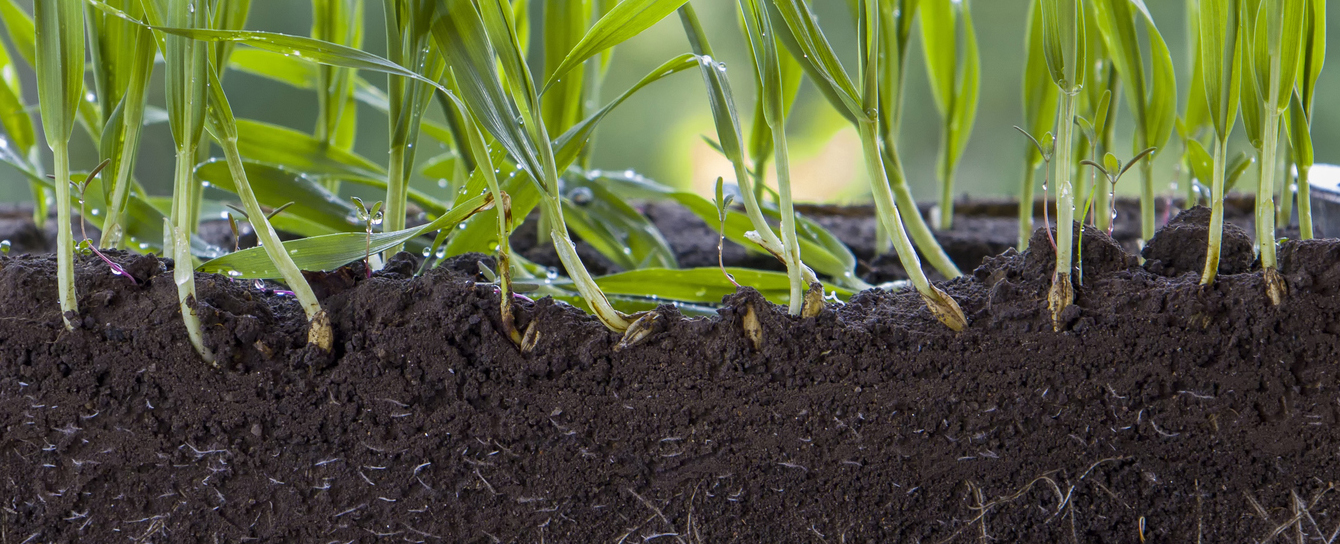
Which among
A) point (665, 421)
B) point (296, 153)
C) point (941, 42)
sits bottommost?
point (665, 421)

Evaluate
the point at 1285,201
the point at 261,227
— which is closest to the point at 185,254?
the point at 261,227

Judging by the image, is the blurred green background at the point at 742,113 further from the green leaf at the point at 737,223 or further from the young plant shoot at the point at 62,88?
the young plant shoot at the point at 62,88

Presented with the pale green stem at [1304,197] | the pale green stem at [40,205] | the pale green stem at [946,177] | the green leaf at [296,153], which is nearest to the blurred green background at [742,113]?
the pale green stem at [946,177]

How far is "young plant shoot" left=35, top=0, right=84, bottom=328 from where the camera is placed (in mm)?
433

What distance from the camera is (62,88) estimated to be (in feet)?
1.46

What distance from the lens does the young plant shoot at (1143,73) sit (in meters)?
0.62

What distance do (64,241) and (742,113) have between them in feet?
9.77

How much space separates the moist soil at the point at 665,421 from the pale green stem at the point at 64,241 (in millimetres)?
11

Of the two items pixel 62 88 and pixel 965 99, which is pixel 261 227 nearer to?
pixel 62 88

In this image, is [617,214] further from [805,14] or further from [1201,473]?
[1201,473]

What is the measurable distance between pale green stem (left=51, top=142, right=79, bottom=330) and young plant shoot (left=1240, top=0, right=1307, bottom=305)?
25.8 inches

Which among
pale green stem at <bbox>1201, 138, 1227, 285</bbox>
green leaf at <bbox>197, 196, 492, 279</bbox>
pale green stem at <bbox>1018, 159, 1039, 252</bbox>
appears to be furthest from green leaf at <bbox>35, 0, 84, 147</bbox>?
pale green stem at <bbox>1018, 159, 1039, 252</bbox>

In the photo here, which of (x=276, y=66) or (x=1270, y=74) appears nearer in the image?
(x=1270, y=74)

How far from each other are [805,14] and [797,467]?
0.27m
